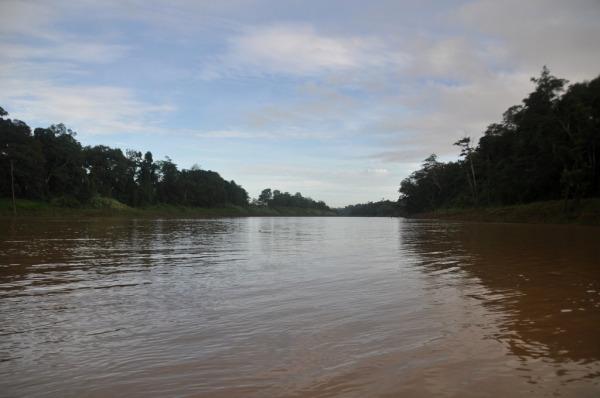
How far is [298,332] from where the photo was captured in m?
6.21

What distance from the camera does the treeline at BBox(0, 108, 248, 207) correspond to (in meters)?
81.9

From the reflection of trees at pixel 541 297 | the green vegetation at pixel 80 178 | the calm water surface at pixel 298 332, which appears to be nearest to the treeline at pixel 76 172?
the green vegetation at pixel 80 178

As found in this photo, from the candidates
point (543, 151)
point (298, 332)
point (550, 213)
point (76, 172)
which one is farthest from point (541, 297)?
point (76, 172)

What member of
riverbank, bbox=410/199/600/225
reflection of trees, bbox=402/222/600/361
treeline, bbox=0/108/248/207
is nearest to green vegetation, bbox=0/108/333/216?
treeline, bbox=0/108/248/207

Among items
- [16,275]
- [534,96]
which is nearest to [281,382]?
[16,275]

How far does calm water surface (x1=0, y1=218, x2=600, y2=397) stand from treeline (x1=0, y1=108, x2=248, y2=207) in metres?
85.0

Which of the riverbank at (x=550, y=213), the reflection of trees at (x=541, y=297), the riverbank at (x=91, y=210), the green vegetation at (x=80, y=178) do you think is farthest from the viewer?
the green vegetation at (x=80, y=178)

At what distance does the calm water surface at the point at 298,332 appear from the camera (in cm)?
437

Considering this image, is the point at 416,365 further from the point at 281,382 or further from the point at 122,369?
the point at 122,369

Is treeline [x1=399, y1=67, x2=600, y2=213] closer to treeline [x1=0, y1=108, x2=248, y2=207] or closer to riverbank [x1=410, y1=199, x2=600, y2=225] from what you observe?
riverbank [x1=410, y1=199, x2=600, y2=225]

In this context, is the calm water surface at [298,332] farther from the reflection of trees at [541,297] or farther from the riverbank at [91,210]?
the riverbank at [91,210]

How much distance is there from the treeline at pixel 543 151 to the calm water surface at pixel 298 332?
44.5 metres

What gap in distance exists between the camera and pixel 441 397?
4.05 meters

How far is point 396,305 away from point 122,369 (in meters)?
5.16
